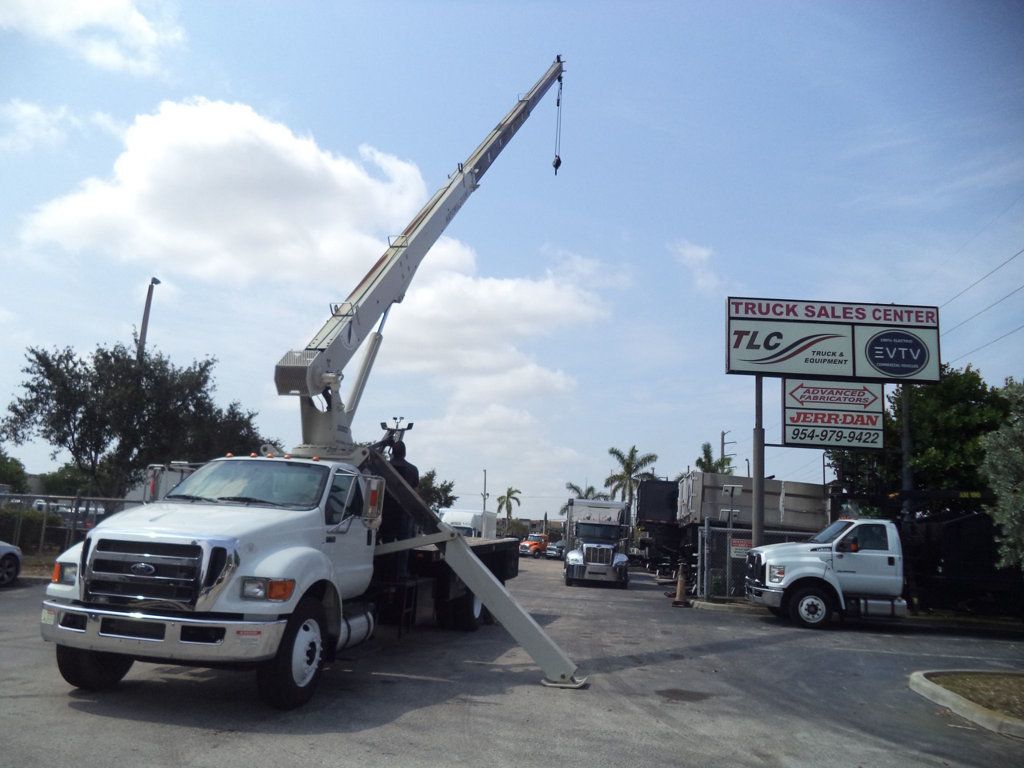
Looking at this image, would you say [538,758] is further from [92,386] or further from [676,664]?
[92,386]

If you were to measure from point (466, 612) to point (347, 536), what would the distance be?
16.1ft

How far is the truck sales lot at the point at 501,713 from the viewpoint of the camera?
20.9 ft

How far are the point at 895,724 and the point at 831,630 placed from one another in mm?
8848

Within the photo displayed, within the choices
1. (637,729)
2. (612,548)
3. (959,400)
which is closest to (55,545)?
(612,548)

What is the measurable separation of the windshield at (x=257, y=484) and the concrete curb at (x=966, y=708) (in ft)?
23.0

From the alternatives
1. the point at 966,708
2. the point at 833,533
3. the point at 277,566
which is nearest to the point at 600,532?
the point at 833,533

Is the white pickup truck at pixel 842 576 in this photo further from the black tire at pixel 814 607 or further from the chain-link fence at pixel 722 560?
the chain-link fence at pixel 722 560

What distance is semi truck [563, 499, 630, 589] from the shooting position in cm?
2680

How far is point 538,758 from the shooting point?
6469mm

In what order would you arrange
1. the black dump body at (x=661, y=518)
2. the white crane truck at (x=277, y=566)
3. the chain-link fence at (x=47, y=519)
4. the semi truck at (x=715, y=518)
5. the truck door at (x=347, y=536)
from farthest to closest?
the black dump body at (x=661, y=518) < the semi truck at (x=715, y=518) < the chain-link fence at (x=47, y=519) < the truck door at (x=347, y=536) < the white crane truck at (x=277, y=566)

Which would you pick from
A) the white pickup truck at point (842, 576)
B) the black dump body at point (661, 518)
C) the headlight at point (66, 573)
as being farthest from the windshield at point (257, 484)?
the black dump body at point (661, 518)

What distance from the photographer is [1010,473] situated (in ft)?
31.7

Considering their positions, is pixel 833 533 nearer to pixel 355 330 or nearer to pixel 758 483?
pixel 758 483

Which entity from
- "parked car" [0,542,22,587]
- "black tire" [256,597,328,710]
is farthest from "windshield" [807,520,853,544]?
"parked car" [0,542,22,587]
